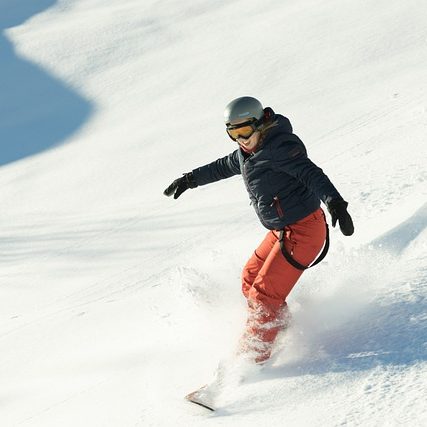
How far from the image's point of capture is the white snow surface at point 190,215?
3281 mm

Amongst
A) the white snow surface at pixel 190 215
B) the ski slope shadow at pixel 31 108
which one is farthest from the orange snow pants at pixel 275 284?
the ski slope shadow at pixel 31 108

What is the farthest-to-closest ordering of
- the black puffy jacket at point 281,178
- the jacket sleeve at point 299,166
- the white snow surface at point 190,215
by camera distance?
the black puffy jacket at point 281,178, the jacket sleeve at point 299,166, the white snow surface at point 190,215

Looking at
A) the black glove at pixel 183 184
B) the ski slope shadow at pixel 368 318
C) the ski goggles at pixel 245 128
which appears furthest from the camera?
the black glove at pixel 183 184

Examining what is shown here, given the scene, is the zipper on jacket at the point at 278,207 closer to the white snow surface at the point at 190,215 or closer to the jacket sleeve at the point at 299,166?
the jacket sleeve at the point at 299,166

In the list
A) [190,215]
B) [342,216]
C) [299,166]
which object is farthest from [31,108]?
[342,216]

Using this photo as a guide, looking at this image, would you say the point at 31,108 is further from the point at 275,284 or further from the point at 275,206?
the point at 275,284

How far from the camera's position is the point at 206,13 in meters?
15.9

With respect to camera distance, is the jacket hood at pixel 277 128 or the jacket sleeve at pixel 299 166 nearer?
the jacket sleeve at pixel 299 166

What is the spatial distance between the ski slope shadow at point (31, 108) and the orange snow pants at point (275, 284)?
28.5ft

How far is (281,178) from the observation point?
12.1 feet

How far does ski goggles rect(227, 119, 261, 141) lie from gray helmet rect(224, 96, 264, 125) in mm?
27

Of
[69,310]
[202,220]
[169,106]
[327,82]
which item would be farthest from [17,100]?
[69,310]

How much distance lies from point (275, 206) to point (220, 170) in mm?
716

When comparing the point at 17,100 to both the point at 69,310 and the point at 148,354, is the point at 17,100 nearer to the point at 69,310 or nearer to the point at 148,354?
the point at 69,310
